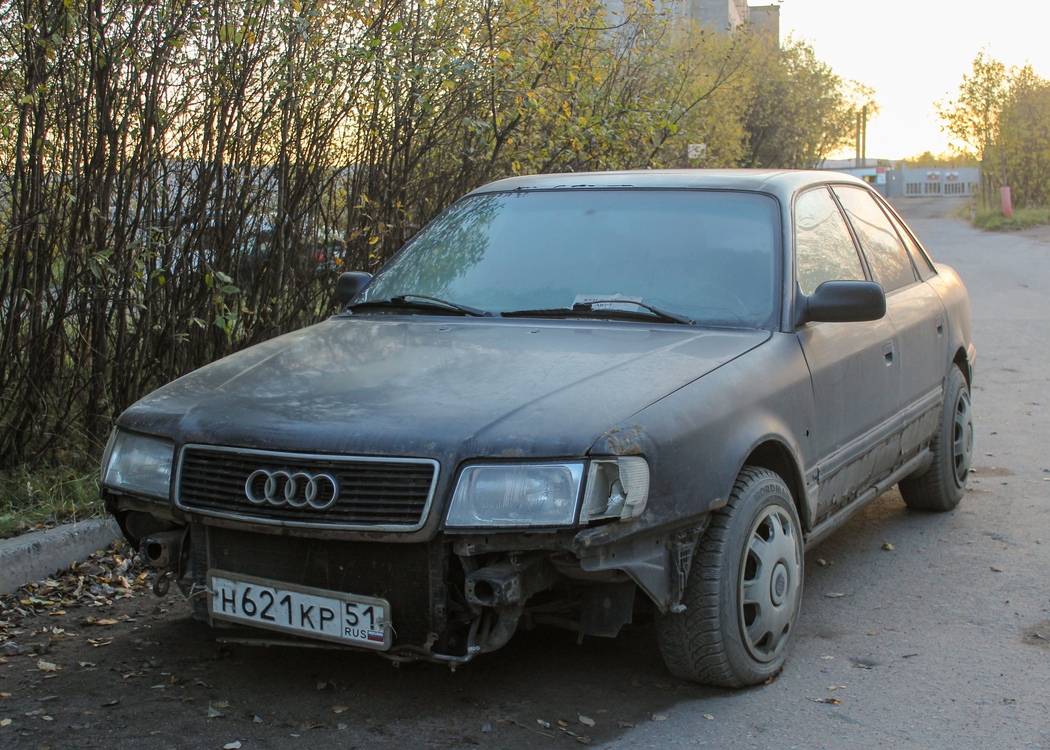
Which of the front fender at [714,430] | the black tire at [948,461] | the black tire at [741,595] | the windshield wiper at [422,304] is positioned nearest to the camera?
the front fender at [714,430]

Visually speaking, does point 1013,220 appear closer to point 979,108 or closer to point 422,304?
point 979,108

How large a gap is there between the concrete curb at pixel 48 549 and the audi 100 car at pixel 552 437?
1.11m

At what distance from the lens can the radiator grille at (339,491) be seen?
2.98m

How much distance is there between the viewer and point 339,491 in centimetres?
303

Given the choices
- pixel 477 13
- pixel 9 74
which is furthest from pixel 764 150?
pixel 9 74

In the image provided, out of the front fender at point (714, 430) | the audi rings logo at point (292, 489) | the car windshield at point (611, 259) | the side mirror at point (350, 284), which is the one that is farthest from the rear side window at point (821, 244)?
the audi rings logo at point (292, 489)

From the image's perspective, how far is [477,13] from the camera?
7.34 meters

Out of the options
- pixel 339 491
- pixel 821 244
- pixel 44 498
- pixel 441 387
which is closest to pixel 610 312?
pixel 441 387

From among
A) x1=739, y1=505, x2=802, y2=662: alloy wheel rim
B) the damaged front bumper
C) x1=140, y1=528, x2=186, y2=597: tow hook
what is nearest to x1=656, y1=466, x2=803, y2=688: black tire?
x1=739, y1=505, x2=802, y2=662: alloy wheel rim

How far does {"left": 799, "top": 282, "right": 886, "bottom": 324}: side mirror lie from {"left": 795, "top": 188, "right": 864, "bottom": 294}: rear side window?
167 millimetres

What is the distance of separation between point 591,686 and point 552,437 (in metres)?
0.96

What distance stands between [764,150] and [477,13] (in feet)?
110

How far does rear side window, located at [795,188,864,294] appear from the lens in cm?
422

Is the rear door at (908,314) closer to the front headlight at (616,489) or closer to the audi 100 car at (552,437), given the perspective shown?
the audi 100 car at (552,437)
